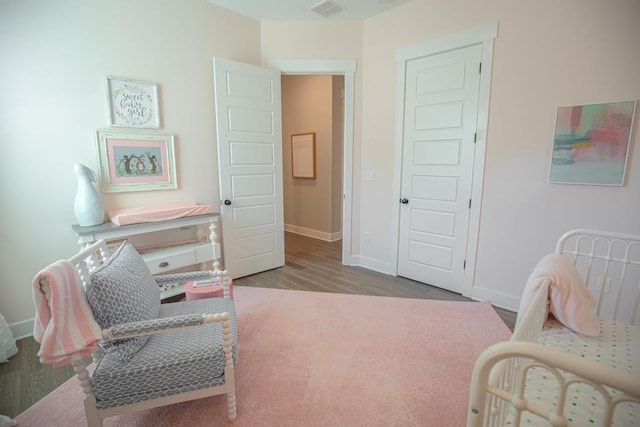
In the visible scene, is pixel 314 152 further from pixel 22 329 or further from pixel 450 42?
pixel 22 329

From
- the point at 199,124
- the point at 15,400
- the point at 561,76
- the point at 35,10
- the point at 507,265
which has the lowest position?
the point at 15,400

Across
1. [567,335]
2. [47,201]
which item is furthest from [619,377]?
[47,201]

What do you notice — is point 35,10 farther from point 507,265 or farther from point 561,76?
point 507,265

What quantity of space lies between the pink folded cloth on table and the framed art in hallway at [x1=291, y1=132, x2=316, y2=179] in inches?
101

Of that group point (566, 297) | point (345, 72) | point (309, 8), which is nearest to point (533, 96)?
point (566, 297)

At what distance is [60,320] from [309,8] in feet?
10.9

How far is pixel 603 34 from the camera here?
82.7 inches

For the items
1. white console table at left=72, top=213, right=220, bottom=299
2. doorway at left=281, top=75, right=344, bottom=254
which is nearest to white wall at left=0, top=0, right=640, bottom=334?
white console table at left=72, top=213, right=220, bottom=299

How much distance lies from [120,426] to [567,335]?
226cm

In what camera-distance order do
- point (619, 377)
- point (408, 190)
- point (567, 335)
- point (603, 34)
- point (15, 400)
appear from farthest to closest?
point (408, 190)
point (603, 34)
point (15, 400)
point (567, 335)
point (619, 377)

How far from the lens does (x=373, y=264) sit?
3.78 metres

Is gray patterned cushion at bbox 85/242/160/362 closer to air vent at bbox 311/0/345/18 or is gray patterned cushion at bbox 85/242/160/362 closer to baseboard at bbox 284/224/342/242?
air vent at bbox 311/0/345/18

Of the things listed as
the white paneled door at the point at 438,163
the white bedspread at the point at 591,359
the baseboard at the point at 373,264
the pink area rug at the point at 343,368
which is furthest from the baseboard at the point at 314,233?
the white bedspread at the point at 591,359

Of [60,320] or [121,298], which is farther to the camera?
[121,298]
